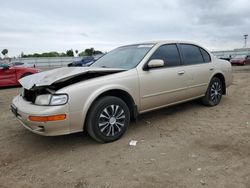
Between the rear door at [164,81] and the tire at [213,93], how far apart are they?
0.99 meters

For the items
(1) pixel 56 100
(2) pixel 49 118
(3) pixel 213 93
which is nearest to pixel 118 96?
(1) pixel 56 100

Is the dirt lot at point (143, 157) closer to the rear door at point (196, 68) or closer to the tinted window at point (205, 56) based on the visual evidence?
the rear door at point (196, 68)

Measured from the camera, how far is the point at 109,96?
397 cm

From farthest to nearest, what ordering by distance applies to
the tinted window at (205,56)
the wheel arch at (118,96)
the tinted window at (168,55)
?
the tinted window at (205,56) < the tinted window at (168,55) < the wheel arch at (118,96)

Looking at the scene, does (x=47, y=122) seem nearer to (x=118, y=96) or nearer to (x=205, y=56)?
(x=118, y=96)

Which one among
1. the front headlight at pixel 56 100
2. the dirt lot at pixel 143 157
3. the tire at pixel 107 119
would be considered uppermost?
the front headlight at pixel 56 100

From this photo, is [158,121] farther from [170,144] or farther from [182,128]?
[170,144]

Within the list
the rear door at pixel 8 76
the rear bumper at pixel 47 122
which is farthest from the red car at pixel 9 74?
the rear bumper at pixel 47 122

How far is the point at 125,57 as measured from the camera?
15.9ft

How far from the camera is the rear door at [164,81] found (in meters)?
4.39

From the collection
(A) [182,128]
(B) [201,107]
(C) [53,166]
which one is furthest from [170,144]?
(B) [201,107]

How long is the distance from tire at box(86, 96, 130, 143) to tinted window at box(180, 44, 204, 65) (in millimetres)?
1949

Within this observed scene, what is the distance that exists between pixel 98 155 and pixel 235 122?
8.96ft

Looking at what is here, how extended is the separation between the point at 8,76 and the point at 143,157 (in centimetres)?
900
